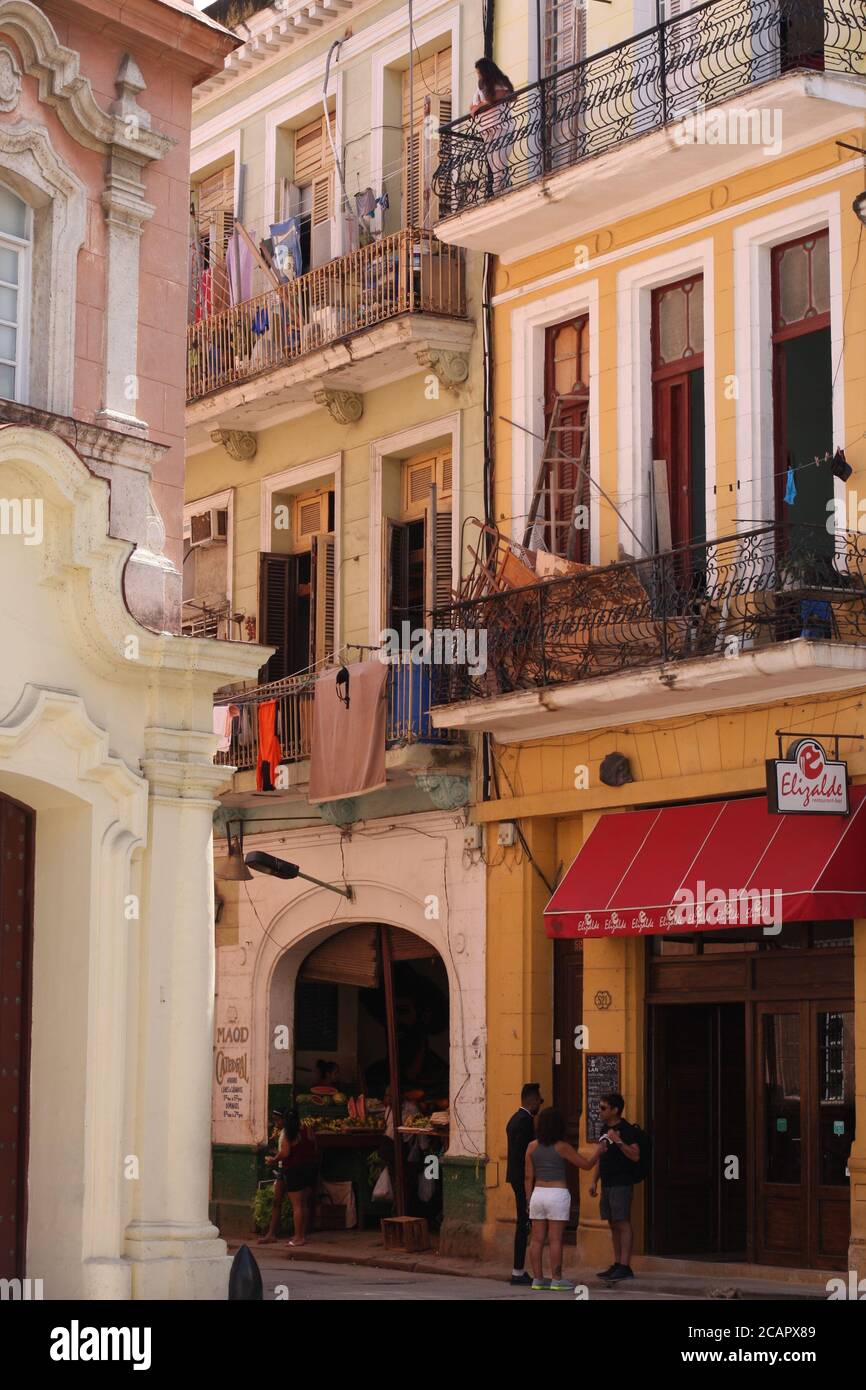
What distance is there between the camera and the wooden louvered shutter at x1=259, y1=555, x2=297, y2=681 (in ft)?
80.7

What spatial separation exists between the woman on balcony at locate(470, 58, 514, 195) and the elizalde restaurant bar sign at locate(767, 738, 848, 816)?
6864 millimetres

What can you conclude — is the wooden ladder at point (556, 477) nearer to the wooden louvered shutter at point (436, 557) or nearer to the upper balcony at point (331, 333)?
the wooden louvered shutter at point (436, 557)

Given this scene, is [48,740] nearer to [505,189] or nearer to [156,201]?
[156,201]

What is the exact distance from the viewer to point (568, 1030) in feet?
68.2

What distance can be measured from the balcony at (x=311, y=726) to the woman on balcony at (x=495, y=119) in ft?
15.8

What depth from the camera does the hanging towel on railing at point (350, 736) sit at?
855 inches

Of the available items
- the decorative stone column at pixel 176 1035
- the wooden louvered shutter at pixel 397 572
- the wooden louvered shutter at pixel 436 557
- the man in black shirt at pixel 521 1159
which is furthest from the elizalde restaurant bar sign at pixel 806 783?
the wooden louvered shutter at pixel 397 572

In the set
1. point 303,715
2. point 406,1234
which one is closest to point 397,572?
point 303,715

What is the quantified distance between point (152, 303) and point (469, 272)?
6.25m

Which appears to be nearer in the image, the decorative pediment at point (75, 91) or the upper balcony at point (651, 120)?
the decorative pediment at point (75, 91)

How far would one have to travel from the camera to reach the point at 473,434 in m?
22.2

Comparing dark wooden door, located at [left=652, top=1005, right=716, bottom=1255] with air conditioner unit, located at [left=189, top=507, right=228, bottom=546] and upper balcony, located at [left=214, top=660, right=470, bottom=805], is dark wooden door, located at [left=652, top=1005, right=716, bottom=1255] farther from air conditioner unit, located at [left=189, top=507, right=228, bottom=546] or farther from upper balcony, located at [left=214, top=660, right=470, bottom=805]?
air conditioner unit, located at [left=189, top=507, right=228, bottom=546]

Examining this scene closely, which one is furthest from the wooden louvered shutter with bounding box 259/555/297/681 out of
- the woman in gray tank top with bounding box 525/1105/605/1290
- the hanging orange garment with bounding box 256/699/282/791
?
the woman in gray tank top with bounding box 525/1105/605/1290
